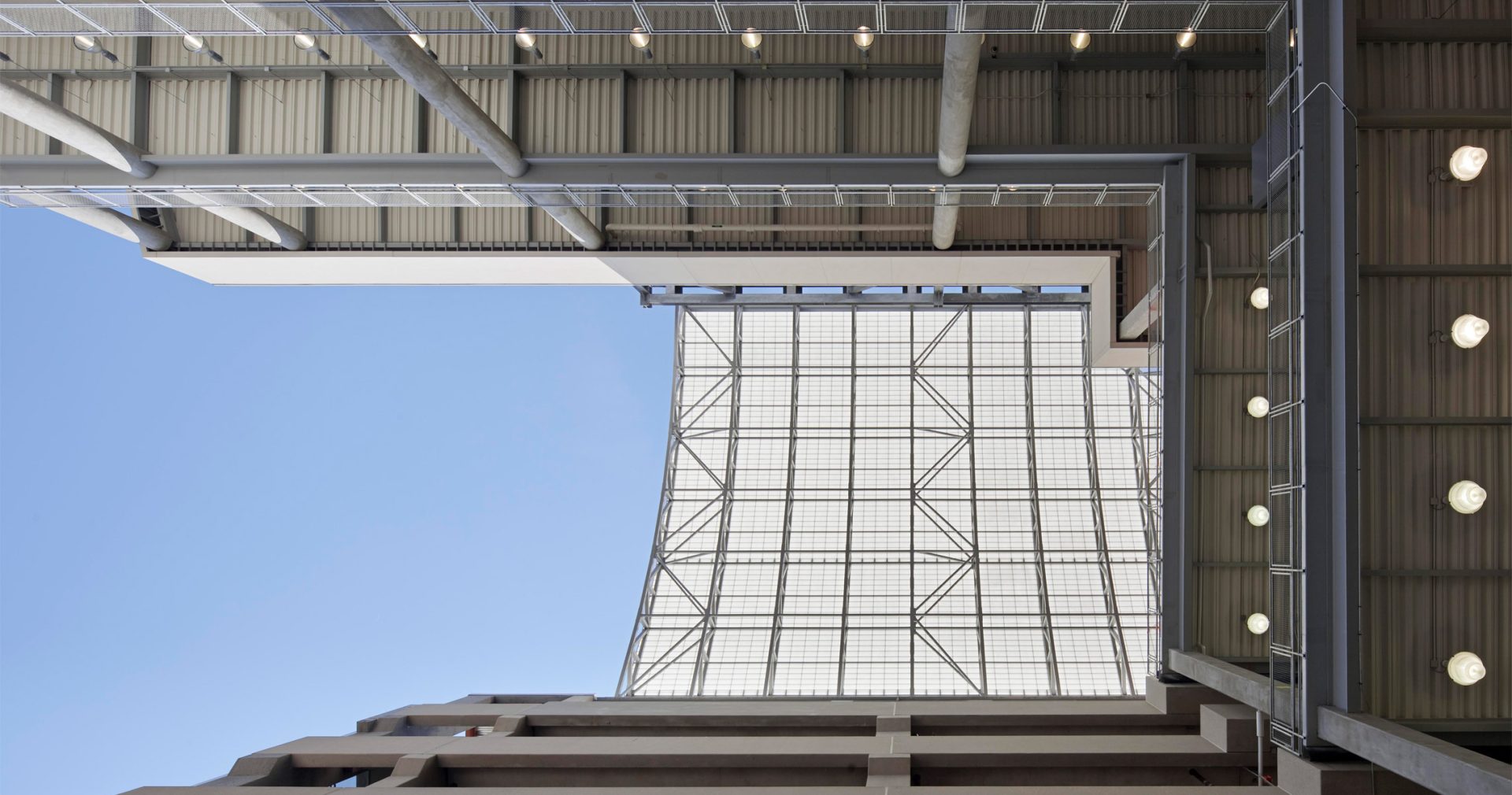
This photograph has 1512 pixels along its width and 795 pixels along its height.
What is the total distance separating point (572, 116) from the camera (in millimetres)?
23953

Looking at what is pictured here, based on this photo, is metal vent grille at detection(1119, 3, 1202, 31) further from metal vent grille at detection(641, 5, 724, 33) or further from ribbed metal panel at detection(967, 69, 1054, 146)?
metal vent grille at detection(641, 5, 724, 33)

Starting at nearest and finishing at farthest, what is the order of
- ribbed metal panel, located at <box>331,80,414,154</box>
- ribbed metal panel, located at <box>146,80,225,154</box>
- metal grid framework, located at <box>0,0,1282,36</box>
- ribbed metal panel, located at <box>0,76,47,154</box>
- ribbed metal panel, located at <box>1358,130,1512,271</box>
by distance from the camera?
1. ribbed metal panel, located at <box>1358,130,1512,271</box>
2. metal grid framework, located at <box>0,0,1282,36</box>
3. ribbed metal panel, located at <box>331,80,414,154</box>
4. ribbed metal panel, located at <box>0,76,47,154</box>
5. ribbed metal panel, located at <box>146,80,225,154</box>

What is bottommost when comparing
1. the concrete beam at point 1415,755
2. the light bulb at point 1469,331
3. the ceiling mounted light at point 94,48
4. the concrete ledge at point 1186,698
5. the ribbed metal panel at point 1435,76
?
the concrete ledge at point 1186,698

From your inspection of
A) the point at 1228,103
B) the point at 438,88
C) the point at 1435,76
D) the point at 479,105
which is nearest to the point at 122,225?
the point at 479,105

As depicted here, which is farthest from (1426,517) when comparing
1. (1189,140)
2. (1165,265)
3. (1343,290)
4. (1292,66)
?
(1189,140)

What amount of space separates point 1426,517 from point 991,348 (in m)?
23.8

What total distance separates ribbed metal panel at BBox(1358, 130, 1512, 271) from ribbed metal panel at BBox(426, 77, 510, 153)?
16808mm

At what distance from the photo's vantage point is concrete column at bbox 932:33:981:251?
17.0 meters

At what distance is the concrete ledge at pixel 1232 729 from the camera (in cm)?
1716

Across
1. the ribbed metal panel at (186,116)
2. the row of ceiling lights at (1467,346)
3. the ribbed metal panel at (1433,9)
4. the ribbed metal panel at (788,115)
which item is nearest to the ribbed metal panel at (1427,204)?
the row of ceiling lights at (1467,346)

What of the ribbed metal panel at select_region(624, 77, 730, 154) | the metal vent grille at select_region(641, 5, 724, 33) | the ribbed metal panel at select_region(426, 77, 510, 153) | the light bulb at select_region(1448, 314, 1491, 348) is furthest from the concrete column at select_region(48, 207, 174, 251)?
the light bulb at select_region(1448, 314, 1491, 348)

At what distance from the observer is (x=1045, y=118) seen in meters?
23.4

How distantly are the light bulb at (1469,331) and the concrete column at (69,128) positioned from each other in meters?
22.4

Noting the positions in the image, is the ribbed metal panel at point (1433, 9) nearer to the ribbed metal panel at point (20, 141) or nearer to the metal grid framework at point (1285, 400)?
the metal grid framework at point (1285, 400)
